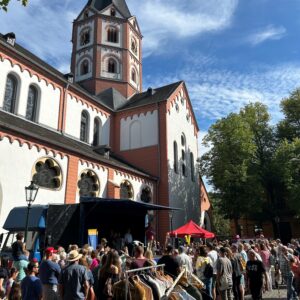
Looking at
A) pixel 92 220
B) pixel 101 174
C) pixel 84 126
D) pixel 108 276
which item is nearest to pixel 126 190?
pixel 101 174

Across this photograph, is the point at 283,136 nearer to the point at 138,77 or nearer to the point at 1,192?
the point at 138,77

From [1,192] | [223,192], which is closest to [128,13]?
[223,192]

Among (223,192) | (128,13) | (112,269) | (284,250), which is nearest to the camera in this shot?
(112,269)

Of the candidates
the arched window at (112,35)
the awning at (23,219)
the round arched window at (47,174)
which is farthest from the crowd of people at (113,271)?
the arched window at (112,35)

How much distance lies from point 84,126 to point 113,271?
20.6 meters

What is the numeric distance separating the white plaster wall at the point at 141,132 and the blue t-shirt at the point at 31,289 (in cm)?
2117

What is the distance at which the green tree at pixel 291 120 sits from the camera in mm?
34969

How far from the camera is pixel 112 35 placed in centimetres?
3416

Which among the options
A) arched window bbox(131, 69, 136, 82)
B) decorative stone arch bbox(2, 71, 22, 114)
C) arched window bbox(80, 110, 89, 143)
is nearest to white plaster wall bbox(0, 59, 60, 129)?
decorative stone arch bbox(2, 71, 22, 114)

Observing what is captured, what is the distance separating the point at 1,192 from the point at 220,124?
2097 centimetres

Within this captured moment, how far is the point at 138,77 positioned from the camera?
35750 millimetres

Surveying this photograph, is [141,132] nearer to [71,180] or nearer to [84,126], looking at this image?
[84,126]

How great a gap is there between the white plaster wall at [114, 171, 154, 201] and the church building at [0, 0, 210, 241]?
7 cm

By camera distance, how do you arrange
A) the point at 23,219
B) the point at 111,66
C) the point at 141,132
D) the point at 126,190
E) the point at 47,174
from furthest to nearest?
1. the point at 111,66
2. the point at 141,132
3. the point at 126,190
4. the point at 47,174
5. the point at 23,219
